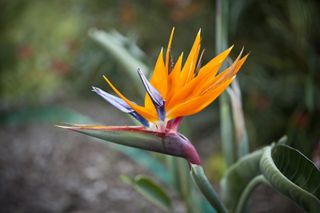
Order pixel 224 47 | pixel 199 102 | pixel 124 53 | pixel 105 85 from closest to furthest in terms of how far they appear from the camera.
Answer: pixel 199 102 → pixel 224 47 → pixel 124 53 → pixel 105 85

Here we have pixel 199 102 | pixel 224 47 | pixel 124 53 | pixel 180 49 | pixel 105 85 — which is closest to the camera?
pixel 199 102

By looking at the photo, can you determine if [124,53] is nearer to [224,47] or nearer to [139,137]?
[224,47]

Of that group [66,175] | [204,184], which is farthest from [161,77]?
[66,175]

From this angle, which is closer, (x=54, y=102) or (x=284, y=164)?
(x=284, y=164)

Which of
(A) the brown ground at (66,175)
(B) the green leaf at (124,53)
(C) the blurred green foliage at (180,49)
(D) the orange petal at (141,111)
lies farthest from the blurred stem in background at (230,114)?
(A) the brown ground at (66,175)

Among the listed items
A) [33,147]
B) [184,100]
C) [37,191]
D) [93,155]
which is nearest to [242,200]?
[184,100]

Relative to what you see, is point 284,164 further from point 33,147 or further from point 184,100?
point 33,147

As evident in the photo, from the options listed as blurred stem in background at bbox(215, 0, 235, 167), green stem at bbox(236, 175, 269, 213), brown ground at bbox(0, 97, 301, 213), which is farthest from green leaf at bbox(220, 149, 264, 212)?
brown ground at bbox(0, 97, 301, 213)
